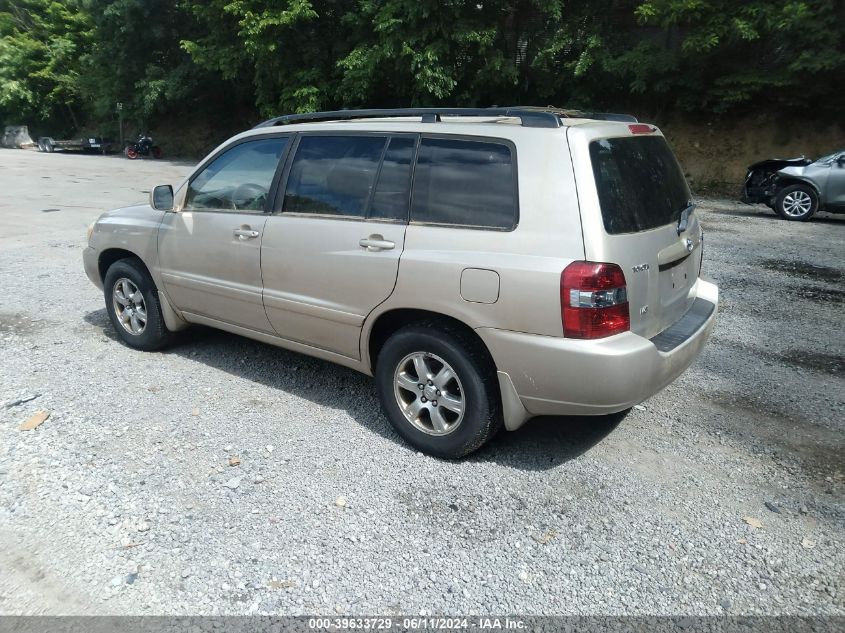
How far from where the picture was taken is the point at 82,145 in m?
34.1

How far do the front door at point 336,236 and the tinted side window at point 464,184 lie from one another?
4.3 inches

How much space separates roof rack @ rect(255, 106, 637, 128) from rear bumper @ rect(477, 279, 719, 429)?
1.11 meters

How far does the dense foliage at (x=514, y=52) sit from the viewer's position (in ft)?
52.0

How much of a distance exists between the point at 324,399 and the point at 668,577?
243cm

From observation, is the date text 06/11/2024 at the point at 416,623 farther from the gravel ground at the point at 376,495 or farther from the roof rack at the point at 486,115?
the roof rack at the point at 486,115

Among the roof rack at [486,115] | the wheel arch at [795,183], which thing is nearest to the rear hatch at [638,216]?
the roof rack at [486,115]

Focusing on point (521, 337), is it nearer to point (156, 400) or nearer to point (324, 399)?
point (324, 399)

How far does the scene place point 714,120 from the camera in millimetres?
18812

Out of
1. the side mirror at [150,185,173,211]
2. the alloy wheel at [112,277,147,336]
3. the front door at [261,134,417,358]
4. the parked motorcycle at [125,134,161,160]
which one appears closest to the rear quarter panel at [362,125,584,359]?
the front door at [261,134,417,358]

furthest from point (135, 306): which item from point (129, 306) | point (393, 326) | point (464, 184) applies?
point (464, 184)

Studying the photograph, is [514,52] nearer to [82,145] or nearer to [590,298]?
[590,298]

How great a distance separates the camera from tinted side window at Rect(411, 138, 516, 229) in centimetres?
328

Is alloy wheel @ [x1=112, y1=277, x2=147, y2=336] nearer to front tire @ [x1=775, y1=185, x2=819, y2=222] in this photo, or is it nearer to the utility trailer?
front tire @ [x1=775, y1=185, x2=819, y2=222]

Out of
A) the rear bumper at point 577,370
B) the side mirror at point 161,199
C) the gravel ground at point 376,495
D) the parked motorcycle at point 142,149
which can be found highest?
the parked motorcycle at point 142,149
